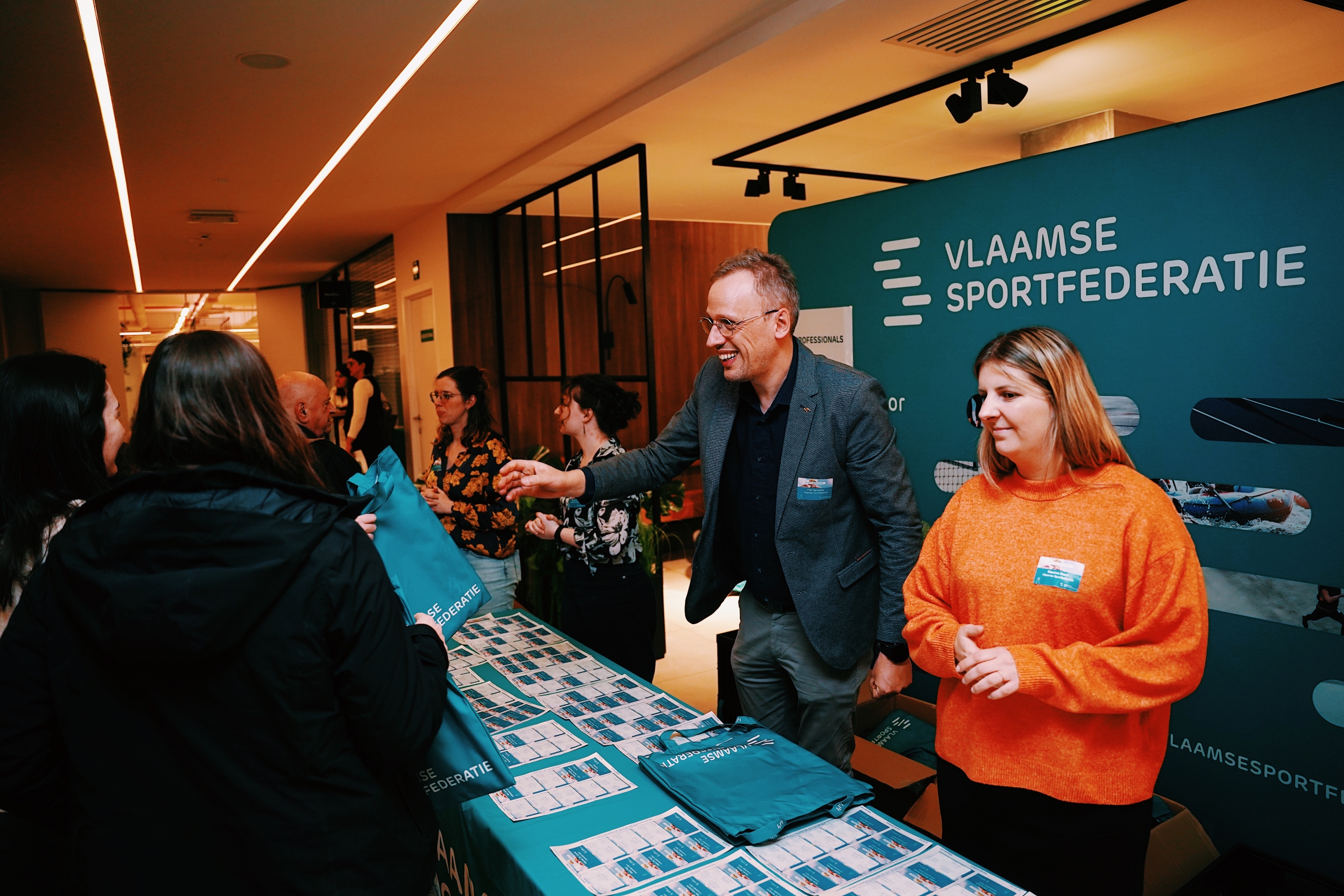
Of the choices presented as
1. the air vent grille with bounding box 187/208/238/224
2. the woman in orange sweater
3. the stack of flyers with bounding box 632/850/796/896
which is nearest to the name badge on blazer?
the woman in orange sweater

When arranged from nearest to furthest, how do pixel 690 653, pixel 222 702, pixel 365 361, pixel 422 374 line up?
pixel 222 702 < pixel 690 653 < pixel 365 361 < pixel 422 374

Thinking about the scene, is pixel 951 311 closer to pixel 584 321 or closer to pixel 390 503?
pixel 390 503

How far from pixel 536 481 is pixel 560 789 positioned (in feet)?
2.82

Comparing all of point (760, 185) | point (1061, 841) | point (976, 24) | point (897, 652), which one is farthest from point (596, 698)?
point (760, 185)

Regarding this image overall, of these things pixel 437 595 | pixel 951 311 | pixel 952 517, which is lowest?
pixel 437 595

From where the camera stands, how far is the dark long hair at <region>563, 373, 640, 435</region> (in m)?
3.11

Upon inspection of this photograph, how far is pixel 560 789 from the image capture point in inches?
63.1

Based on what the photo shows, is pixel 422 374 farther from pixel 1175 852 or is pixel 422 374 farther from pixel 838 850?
pixel 838 850

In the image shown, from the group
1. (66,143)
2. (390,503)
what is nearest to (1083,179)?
(390,503)

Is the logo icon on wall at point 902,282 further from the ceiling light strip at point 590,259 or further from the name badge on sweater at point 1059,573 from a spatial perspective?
the ceiling light strip at point 590,259

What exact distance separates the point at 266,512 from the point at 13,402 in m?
0.91

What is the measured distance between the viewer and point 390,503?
1.61 m

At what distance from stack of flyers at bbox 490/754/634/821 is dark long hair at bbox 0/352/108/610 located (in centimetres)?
102

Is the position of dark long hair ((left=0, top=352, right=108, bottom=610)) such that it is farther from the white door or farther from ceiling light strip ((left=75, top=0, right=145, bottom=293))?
the white door
